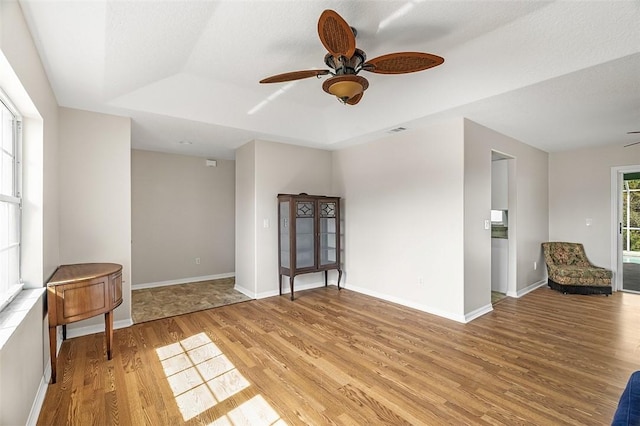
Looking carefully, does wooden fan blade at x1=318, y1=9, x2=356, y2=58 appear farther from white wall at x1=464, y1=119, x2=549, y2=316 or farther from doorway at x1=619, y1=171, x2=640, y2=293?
doorway at x1=619, y1=171, x2=640, y2=293

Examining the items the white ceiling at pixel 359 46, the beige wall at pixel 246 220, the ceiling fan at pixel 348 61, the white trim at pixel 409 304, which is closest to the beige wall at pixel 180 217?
the beige wall at pixel 246 220

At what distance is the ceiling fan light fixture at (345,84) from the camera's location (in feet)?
6.94

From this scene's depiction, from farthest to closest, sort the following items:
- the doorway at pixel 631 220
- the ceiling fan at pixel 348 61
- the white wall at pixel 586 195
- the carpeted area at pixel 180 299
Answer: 1. the doorway at pixel 631 220
2. the white wall at pixel 586 195
3. the carpeted area at pixel 180 299
4. the ceiling fan at pixel 348 61

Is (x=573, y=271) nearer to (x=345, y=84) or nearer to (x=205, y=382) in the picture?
(x=345, y=84)

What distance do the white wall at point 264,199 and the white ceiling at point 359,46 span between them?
0.64 metres

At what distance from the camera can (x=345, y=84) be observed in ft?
7.06

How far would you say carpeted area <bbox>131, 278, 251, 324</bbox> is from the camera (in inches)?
154

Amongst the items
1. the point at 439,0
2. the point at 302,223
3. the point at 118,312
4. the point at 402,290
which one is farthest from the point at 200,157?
the point at 439,0

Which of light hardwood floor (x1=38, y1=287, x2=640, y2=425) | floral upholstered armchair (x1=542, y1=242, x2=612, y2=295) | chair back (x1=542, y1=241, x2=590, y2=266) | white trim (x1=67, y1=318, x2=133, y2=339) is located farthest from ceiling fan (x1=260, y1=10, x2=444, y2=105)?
chair back (x1=542, y1=241, x2=590, y2=266)

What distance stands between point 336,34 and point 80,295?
2.72 metres

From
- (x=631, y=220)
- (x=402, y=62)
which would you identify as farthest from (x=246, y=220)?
(x=631, y=220)

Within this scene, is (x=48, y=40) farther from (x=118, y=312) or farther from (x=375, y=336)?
(x=375, y=336)

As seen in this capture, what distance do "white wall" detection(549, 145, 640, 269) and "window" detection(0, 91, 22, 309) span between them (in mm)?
7273

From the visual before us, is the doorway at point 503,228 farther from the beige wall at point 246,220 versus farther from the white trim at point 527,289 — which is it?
the beige wall at point 246,220
